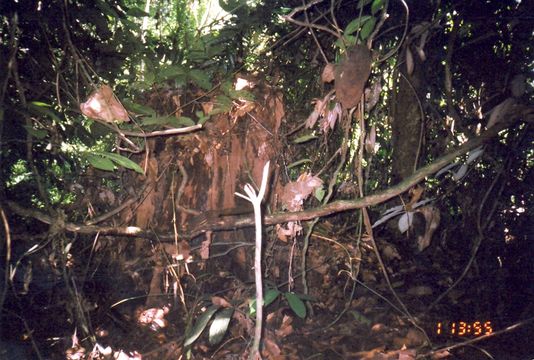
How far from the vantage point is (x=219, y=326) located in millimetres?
2115

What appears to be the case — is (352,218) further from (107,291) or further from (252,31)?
(107,291)

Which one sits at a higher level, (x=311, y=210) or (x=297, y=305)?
(x=311, y=210)

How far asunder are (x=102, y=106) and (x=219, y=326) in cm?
125

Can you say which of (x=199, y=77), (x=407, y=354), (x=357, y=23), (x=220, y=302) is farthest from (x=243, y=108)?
(x=407, y=354)

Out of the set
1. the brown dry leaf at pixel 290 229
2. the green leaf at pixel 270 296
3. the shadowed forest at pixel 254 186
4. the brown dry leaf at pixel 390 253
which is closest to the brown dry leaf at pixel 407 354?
the shadowed forest at pixel 254 186

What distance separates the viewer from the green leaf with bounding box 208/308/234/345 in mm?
2074

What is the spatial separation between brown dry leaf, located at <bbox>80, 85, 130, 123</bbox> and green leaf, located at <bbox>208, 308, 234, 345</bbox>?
1132 millimetres

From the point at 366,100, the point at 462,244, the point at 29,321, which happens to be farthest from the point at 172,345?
the point at 462,244

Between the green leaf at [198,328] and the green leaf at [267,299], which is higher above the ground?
the green leaf at [267,299]

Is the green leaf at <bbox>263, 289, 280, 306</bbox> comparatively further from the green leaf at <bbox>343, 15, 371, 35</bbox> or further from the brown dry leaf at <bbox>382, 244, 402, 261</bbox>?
the brown dry leaf at <bbox>382, 244, 402, 261</bbox>

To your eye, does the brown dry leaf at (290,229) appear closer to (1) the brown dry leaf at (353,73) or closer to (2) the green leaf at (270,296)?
(2) the green leaf at (270,296)

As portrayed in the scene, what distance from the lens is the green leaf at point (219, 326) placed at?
6.81 ft

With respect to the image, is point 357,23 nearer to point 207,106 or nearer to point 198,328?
point 207,106
